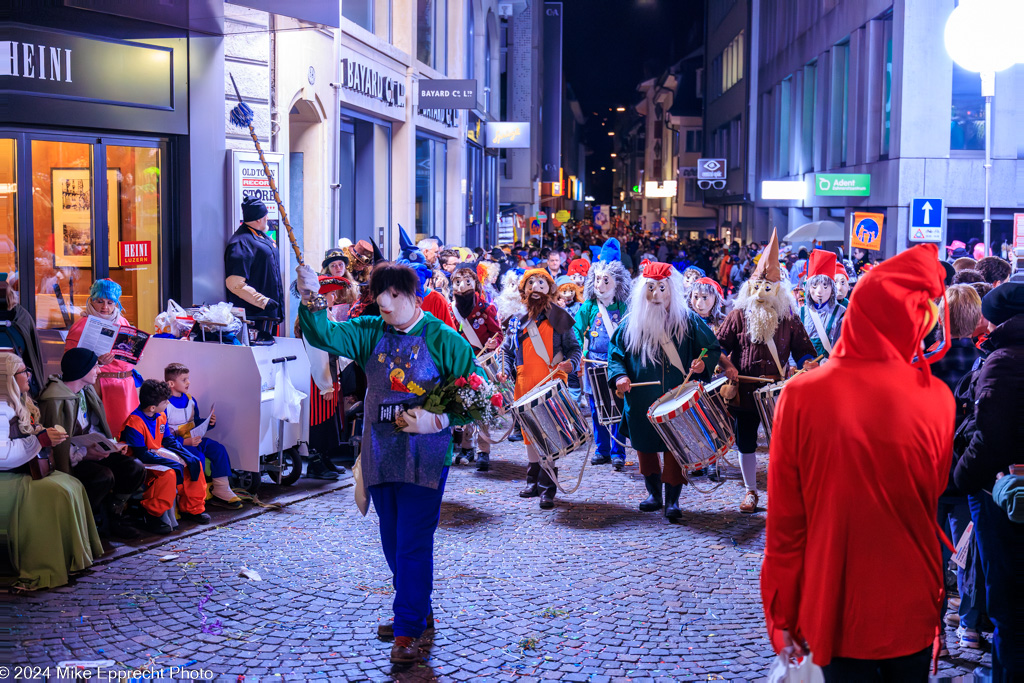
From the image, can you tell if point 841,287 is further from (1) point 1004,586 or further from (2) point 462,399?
(1) point 1004,586

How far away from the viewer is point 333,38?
47.6ft

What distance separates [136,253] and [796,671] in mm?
8959

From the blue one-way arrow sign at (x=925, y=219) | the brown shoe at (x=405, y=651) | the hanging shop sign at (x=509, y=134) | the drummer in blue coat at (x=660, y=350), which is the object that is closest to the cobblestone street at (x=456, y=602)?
the brown shoe at (x=405, y=651)

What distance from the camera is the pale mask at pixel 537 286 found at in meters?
8.64

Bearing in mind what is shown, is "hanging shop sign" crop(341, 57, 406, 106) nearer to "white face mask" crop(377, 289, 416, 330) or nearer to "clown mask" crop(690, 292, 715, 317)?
"clown mask" crop(690, 292, 715, 317)

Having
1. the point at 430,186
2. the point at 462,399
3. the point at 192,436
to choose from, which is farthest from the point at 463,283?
the point at 430,186

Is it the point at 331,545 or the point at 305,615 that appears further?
the point at 331,545

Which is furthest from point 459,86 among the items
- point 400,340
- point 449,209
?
point 400,340

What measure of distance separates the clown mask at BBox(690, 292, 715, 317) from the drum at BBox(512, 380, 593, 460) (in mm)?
2715

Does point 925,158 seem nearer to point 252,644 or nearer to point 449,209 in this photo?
point 449,209

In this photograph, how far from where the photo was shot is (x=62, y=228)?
973 cm

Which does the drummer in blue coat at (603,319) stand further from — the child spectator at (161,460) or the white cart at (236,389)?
the child spectator at (161,460)

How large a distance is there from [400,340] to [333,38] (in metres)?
10.3

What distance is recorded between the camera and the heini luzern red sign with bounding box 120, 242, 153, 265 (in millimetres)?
10430
